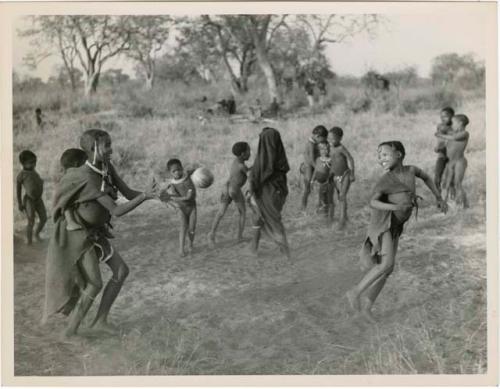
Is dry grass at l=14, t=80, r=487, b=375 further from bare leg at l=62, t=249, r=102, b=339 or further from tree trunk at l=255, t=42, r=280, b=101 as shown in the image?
tree trunk at l=255, t=42, r=280, b=101

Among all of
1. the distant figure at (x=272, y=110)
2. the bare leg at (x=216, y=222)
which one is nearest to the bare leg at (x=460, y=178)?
the distant figure at (x=272, y=110)

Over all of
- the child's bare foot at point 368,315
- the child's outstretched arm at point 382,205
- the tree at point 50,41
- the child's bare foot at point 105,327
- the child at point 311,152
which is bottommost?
the child's bare foot at point 105,327

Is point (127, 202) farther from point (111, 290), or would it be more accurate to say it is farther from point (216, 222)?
point (216, 222)

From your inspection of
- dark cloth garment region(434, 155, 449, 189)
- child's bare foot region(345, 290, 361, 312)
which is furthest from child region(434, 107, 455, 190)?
child's bare foot region(345, 290, 361, 312)

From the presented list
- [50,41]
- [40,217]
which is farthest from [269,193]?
[50,41]

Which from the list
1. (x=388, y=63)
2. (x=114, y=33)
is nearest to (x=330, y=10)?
(x=388, y=63)

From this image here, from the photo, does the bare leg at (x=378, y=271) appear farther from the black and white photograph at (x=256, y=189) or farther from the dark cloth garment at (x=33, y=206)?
the dark cloth garment at (x=33, y=206)

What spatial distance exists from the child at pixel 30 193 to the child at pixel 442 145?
407cm

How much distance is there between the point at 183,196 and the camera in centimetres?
746

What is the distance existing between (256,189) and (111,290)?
5.68ft

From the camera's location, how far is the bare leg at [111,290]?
22.7 ft

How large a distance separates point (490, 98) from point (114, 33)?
3917 millimetres

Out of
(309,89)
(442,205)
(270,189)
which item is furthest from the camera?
(309,89)

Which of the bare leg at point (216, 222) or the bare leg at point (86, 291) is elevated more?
the bare leg at point (216, 222)
